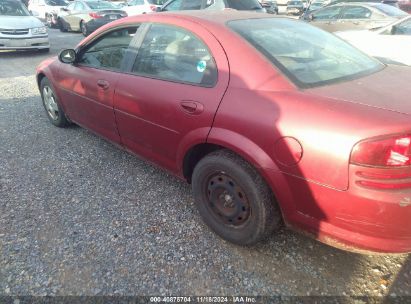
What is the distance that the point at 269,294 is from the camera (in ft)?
7.02

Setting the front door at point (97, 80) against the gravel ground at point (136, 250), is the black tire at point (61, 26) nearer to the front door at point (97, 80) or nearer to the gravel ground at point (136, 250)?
the front door at point (97, 80)

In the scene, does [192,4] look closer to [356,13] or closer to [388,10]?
[356,13]

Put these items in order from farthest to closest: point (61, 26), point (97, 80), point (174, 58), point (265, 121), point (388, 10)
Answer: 1. point (61, 26)
2. point (388, 10)
3. point (97, 80)
4. point (174, 58)
5. point (265, 121)

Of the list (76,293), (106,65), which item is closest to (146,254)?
(76,293)

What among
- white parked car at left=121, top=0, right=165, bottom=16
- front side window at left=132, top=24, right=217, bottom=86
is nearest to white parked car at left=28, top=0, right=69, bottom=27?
white parked car at left=121, top=0, right=165, bottom=16

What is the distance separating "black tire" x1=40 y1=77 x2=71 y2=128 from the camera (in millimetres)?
4426

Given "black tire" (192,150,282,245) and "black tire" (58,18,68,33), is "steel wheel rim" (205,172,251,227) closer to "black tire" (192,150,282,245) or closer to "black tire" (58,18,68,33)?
"black tire" (192,150,282,245)

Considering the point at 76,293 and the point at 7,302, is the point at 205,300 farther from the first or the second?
the point at 7,302

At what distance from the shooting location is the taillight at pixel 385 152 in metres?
1.73

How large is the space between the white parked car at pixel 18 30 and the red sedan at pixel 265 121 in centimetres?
742

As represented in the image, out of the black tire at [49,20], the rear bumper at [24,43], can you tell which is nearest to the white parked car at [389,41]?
the rear bumper at [24,43]

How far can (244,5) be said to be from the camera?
9094 millimetres

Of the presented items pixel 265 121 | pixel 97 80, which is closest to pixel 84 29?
pixel 97 80

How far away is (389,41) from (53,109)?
5533 mm
